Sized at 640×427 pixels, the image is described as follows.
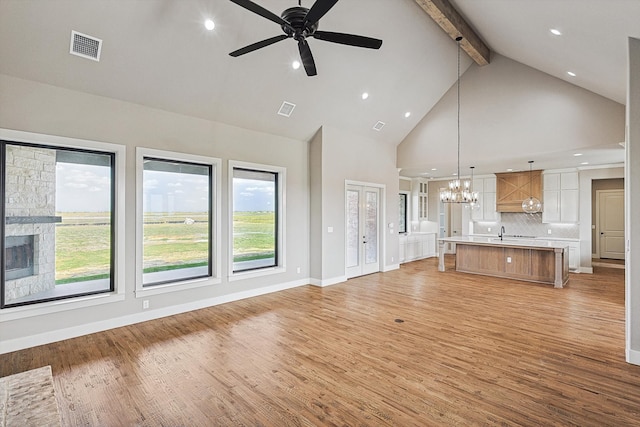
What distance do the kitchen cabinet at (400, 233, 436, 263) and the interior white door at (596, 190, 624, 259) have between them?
5.06 meters

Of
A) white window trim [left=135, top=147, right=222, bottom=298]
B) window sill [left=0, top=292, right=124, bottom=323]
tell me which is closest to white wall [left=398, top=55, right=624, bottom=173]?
white window trim [left=135, top=147, right=222, bottom=298]

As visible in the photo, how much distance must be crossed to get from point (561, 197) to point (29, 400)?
1086 centimetres

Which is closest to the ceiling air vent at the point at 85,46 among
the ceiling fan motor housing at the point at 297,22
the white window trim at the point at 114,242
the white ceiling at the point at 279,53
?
the white ceiling at the point at 279,53

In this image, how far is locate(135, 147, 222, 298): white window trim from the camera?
14.9ft

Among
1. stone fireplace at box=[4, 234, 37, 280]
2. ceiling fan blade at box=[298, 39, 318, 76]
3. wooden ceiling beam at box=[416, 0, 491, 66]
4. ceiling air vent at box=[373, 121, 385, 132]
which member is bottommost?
stone fireplace at box=[4, 234, 37, 280]

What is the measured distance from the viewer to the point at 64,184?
4.12 meters

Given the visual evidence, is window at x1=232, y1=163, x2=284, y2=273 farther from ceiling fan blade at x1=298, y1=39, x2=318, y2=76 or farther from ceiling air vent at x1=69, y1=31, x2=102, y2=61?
ceiling fan blade at x1=298, y1=39, x2=318, y2=76

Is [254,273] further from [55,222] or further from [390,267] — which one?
[390,267]

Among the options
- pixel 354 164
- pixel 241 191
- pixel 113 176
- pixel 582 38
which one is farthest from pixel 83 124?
pixel 582 38

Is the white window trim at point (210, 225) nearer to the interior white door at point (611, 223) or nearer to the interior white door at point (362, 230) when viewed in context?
the interior white door at point (362, 230)

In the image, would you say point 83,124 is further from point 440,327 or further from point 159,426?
point 440,327

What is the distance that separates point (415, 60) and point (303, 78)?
238 cm

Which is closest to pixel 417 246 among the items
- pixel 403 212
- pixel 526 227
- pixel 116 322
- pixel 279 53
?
pixel 403 212

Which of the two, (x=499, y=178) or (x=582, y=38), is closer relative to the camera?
(x=582, y=38)
